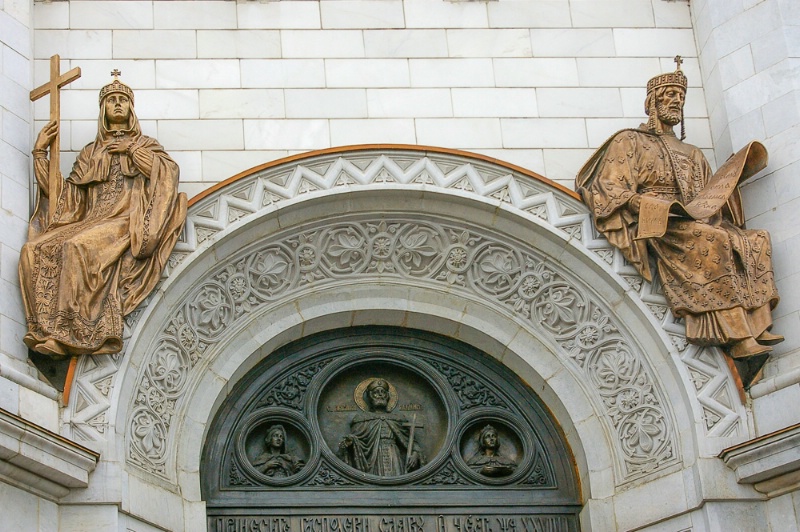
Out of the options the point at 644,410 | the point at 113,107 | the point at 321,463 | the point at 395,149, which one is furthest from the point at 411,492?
the point at 113,107

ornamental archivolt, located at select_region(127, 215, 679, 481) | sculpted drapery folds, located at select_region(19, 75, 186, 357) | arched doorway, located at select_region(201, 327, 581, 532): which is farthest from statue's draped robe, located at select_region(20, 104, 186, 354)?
arched doorway, located at select_region(201, 327, 581, 532)

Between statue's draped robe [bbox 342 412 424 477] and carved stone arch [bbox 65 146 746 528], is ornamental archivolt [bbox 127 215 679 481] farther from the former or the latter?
statue's draped robe [bbox 342 412 424 477]

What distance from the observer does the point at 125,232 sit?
40.5 feet

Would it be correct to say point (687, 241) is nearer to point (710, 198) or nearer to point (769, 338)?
point (710, 198)

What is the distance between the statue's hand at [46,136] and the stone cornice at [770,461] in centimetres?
565

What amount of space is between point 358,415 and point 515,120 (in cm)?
279

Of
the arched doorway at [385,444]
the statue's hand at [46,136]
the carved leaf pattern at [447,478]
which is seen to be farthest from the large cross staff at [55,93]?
the carved leaf pattern at [447,478]

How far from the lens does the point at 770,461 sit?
12078 millimetres

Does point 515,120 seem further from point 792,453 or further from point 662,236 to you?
point 792,453

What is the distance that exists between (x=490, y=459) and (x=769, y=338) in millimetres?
2485

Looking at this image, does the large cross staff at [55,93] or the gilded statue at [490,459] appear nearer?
the large cross staff at [55,93]

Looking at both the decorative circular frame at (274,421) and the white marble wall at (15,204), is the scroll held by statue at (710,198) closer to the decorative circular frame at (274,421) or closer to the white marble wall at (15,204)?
the decorative circular frame at (274,421)

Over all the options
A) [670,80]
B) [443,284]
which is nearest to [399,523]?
[443,284]

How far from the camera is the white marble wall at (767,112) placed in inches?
500
